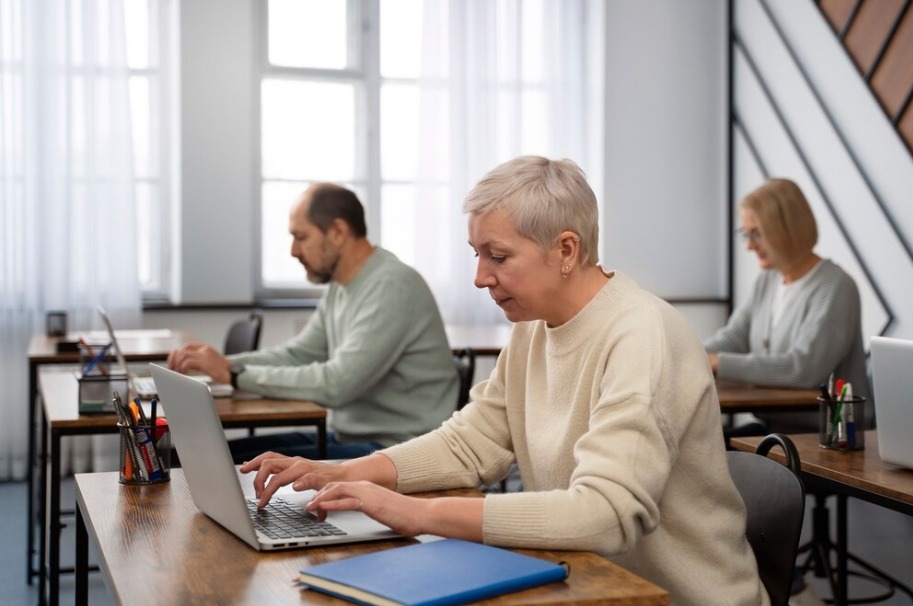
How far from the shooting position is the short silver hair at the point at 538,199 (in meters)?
1.67

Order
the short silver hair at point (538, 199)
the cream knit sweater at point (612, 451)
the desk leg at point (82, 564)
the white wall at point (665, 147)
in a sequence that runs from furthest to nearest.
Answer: the white wall at point (665, 147) < the desk leg at point (82, 564) < the short silver hair at point (538, 199) < the cream knit sweater at point (612, 451)

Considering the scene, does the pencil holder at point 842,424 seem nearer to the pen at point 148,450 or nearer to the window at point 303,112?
the pen at point 148,450

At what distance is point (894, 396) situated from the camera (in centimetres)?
214

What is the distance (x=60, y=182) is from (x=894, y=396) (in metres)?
4.43

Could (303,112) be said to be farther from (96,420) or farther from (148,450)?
(148,450)

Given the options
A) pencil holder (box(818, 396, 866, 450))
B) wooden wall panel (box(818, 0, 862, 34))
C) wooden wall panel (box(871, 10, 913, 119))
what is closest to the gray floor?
pencil holder (box(818, 396, 866, 450))

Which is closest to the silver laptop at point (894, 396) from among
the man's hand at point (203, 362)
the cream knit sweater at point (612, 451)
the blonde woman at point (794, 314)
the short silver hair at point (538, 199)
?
the cream knit sweater at point (612, 451)

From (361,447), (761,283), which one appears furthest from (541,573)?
(761,283)

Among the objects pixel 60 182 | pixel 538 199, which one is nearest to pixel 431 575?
pixel 538 199

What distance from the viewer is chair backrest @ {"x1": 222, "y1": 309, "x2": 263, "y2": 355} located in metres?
4.60

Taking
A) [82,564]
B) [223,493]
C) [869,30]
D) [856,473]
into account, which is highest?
[869,30]

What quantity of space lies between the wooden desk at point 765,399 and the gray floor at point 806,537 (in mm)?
609

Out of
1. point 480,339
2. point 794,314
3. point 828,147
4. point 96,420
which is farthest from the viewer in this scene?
point 828,147

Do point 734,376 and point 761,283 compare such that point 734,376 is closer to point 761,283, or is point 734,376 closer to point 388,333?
point 761,283
